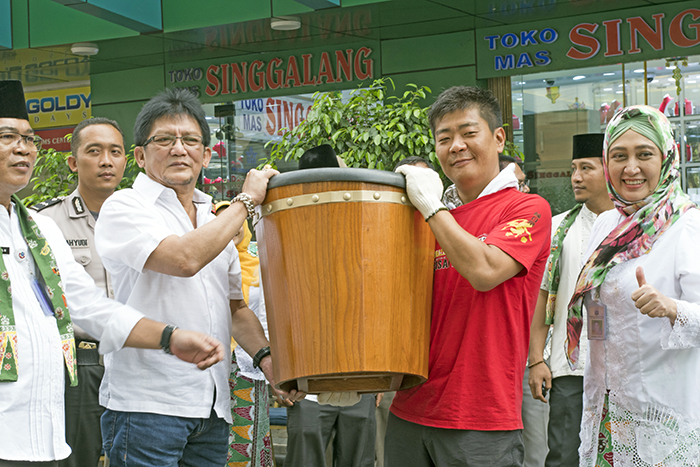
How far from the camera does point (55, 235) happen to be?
7.75ft

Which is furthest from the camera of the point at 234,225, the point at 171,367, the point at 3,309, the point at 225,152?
the point at 225,152

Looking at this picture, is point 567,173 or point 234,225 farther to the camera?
point 567,173

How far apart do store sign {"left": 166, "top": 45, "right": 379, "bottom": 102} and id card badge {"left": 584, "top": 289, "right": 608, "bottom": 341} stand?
5618mm

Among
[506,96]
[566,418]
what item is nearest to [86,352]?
[566,418]

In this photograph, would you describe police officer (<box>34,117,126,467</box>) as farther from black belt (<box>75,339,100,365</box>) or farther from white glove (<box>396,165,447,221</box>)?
white glove (<box>396,165,447,221</box>)

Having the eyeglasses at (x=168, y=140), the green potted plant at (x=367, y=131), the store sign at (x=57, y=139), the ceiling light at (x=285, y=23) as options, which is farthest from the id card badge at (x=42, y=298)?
the store sign at (x=57, y=139)

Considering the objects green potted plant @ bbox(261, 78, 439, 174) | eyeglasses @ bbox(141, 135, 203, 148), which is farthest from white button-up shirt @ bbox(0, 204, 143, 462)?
green potted plant @ bbox(261, 78, 439, 174)

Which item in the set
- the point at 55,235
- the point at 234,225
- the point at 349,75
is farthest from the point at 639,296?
the point at 349,75

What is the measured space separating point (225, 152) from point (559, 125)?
3951mm

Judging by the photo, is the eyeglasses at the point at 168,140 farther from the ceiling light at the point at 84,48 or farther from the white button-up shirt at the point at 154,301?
the ceiling light at the point at 84,48

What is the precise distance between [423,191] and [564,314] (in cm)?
222

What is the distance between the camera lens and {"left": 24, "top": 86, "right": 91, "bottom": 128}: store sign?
9.66m

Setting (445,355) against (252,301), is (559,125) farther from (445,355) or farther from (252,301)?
(445,355)

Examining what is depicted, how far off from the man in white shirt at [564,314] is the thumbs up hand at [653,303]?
1.47m
